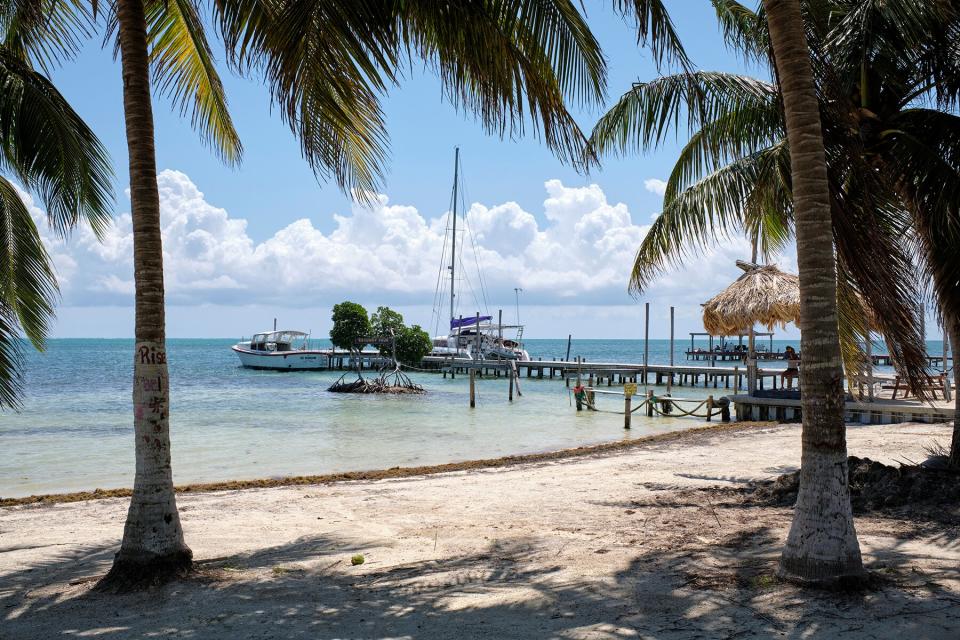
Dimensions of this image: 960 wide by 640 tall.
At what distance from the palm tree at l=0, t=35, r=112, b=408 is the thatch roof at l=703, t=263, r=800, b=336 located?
1750cm

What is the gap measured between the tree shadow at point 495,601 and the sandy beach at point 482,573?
0.05 feet

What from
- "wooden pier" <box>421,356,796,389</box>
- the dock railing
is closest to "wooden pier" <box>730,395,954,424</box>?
the dock railing

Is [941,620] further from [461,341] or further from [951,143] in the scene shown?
[461,341]

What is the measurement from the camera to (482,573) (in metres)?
5.56

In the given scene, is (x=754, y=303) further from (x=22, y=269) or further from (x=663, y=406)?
(x=22, y=269)

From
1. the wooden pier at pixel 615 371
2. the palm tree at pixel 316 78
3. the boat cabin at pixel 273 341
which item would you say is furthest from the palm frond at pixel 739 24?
the boat cabin at pixel 273 341

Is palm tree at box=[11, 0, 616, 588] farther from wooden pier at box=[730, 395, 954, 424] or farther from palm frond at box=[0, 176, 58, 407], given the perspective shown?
wooden pier at box=[730, 395, 954, 424]

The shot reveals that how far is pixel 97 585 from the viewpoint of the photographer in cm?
530

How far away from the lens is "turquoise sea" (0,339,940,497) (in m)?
16.5

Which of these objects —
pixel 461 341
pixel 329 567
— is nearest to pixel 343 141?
pixel 329 567

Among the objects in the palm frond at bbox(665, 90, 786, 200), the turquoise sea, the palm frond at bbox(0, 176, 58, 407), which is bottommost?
the turquoise sea

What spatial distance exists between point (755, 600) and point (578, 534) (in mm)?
2412

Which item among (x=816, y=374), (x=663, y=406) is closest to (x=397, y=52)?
(x=816, y=374)

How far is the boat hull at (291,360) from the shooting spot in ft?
219
